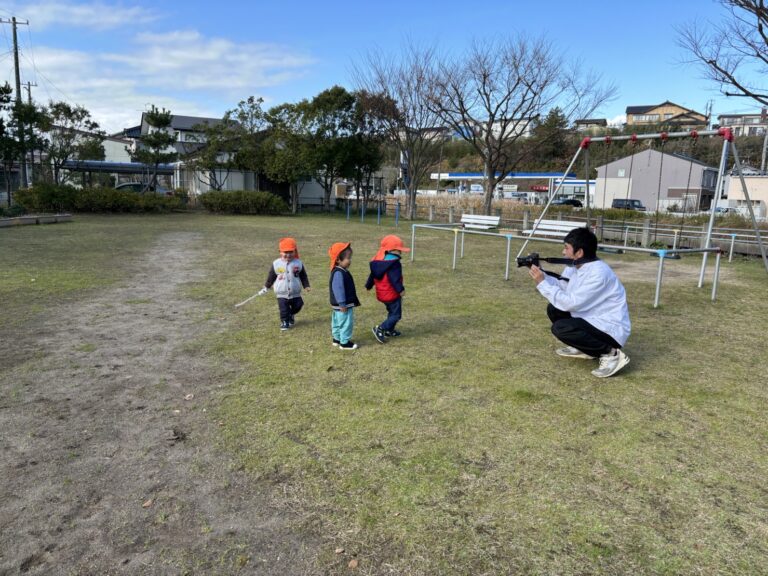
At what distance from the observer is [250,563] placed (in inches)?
88.6

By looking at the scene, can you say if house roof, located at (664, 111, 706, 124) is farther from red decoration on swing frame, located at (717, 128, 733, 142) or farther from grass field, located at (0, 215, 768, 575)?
grass field, located at (0, 215, 768, 575)

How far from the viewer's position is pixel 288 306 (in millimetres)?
5895

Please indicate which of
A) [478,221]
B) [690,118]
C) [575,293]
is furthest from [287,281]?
[690,118]

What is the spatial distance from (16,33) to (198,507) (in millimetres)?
33143

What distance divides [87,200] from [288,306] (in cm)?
2096

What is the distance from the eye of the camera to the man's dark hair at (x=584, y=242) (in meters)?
4.48

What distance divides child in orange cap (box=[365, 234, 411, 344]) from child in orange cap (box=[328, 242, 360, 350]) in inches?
14.4

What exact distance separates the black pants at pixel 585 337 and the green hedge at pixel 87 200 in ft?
75.3

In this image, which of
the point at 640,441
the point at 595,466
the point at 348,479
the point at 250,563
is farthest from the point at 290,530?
the point at 640,441

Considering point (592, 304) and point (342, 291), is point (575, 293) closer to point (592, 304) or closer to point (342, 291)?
point (592, 304)

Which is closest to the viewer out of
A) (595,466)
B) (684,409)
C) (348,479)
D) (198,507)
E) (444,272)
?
(198,507)

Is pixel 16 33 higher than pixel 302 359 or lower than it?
higher

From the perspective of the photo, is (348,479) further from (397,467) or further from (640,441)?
(640,441)

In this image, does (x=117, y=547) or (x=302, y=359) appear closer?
(x=117, y=547)
